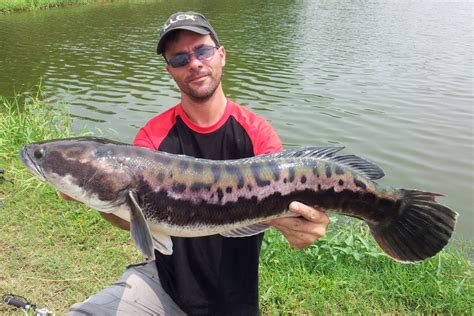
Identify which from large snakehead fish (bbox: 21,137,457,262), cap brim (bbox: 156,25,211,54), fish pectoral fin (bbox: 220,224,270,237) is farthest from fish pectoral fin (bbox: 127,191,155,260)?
cap brim (bbox: 156,25,211,54)

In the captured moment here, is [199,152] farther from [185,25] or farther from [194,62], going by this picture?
[185,25]

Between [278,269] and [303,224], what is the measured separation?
210 centimetres

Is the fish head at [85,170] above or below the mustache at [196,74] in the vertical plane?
below

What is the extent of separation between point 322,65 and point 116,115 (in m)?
9.38

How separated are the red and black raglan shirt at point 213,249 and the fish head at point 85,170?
84cm

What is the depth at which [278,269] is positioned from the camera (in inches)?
195

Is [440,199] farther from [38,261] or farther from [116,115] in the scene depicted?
[116,115]

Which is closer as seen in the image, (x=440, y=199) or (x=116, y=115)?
(x=440, y=199)

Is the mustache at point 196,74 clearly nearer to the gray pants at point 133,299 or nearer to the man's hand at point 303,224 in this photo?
the man's hand at point 303,224

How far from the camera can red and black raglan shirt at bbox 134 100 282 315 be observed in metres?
3.47

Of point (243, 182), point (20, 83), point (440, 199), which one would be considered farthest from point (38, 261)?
point (20, 83)

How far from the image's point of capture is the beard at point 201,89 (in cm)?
351

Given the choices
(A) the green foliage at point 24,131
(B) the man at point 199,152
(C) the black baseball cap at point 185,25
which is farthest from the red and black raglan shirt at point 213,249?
(A) the green foliage at point 24,131

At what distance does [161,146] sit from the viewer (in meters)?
3.56
